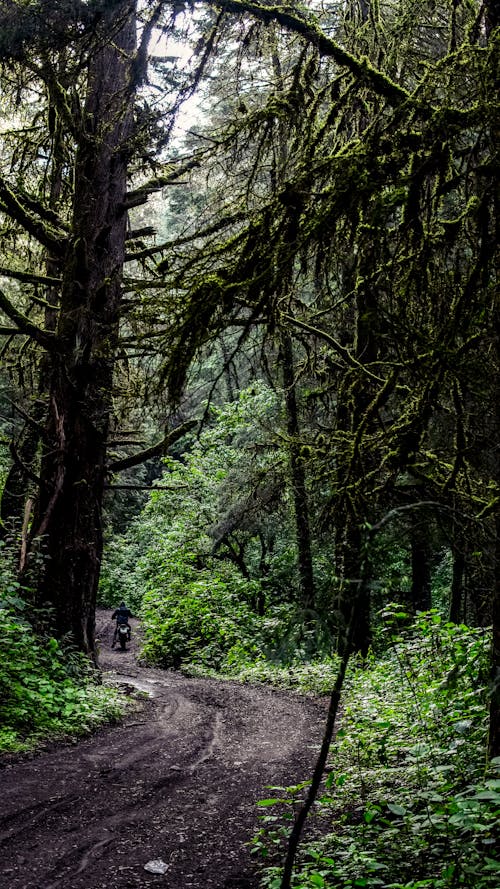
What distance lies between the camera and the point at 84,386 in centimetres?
1135

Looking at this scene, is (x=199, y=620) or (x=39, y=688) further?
(x=199, y=620)

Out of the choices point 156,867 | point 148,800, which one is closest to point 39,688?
point 148,800

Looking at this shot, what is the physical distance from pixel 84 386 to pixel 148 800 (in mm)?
6761

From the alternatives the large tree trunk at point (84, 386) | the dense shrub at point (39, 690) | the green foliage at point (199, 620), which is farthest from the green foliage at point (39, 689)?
the green foliage at point (199, 620)

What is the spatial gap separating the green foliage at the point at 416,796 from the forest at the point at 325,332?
0.03m

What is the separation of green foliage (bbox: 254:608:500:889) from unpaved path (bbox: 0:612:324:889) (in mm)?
479

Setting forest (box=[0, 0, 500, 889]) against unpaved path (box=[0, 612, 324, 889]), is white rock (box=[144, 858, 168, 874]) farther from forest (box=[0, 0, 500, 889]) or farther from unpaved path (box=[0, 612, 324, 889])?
forest (box=[0, 0, 500, 889])

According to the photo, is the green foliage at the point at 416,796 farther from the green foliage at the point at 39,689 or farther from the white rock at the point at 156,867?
the green foliage at the point at 39,689

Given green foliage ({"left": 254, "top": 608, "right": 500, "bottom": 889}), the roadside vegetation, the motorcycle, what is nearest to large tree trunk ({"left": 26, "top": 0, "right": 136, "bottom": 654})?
the roadside vegetation

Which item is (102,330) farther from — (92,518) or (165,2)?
(165,2)

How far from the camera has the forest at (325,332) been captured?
4176mm

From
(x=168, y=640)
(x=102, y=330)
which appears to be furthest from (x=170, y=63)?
(x=168, y=640)

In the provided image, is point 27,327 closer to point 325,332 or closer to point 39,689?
point 325,332

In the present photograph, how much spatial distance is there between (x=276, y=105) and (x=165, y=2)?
3.23 feet
